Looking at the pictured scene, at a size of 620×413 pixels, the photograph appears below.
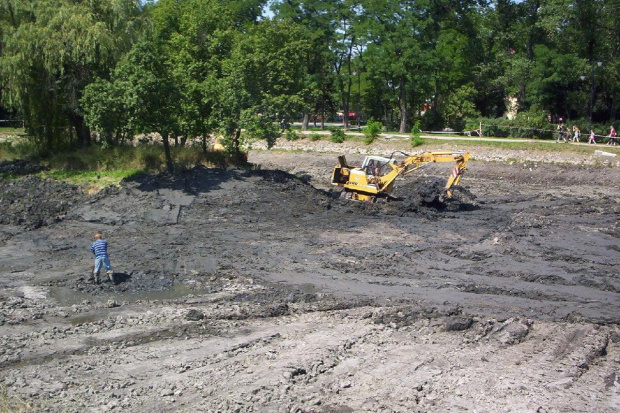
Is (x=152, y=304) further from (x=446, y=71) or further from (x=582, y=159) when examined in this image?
(x=446, y=71)

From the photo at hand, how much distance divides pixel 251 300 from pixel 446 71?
4233 cm

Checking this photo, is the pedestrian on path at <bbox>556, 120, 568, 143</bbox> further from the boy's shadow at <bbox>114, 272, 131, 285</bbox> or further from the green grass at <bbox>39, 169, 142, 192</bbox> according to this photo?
the boy's shadow at <bbox>114, 272, 131, 285</bbox>

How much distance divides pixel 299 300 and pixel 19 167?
19869 millimetres

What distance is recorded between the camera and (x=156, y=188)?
27328 mm

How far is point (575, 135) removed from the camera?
4406cm

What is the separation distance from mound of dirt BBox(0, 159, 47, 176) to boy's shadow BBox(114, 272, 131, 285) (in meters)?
14.5

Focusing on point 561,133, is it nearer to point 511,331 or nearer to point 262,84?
point 262,84

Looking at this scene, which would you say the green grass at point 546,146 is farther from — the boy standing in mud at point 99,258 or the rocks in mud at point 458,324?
the boy standing in mud at point 99,258

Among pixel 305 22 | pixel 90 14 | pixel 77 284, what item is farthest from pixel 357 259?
pixel 305 22

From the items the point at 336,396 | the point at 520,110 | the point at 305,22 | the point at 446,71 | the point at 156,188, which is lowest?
the point at 336,396

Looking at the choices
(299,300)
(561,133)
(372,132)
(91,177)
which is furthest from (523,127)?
(299,300)

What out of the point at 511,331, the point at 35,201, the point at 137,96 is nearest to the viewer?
the point at 511,331

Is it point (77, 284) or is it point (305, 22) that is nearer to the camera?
point (77, 284)

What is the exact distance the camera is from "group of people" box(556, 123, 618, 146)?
143ft
